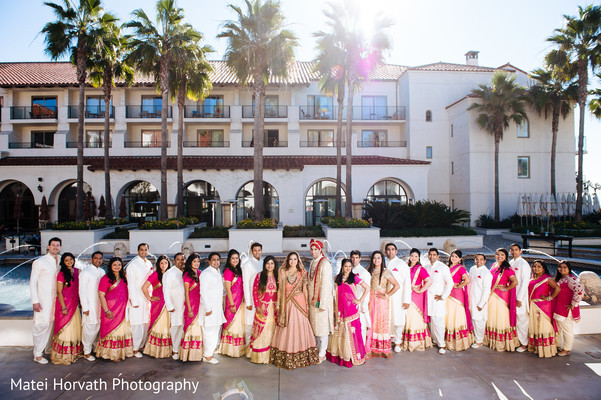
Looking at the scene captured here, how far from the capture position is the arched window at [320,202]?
25.6m

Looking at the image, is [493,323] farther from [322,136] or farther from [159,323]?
[322,136]

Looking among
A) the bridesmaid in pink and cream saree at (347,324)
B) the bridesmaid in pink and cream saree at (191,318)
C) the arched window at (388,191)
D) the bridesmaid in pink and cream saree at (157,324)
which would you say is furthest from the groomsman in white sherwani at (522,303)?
the arched window at (388,191)

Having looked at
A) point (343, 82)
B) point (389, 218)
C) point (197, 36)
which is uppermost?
point (197, 36)

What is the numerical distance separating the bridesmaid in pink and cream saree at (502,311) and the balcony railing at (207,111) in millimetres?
24237

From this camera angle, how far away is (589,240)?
17984 mm

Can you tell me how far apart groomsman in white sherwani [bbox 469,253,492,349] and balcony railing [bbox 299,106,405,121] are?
74.2 ft

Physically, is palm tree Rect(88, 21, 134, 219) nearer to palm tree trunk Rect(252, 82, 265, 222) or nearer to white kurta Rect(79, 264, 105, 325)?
palm tree trunk Rect(252, 82, 265, 222)

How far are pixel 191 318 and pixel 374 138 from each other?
83.6 ft

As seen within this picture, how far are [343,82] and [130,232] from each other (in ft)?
44.4

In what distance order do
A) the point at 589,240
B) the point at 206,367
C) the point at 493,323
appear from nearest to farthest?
the point at 206,367 → the point at 493,323 → the point at 589,240

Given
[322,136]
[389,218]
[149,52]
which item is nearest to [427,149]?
[322,136]

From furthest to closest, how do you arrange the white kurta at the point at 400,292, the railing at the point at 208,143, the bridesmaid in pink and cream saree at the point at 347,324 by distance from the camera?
1. the railing at the point at 208,143
2. the white kurta at the point at 400,292
3. the bridesmaid in pink and cream saree at the point at 347,324

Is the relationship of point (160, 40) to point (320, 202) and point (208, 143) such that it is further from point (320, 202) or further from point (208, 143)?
point (320, 202)

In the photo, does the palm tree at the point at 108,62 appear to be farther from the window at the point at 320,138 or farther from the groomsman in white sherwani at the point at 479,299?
the groomsman in white sherwani at the point at 479,299
